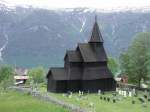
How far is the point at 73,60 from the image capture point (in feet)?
273

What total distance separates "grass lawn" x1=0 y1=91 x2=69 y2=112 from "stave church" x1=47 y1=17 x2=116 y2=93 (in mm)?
6800

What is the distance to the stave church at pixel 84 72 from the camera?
269ft

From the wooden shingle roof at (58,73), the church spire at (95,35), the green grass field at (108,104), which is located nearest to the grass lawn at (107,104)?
the green grass field at (108,104)

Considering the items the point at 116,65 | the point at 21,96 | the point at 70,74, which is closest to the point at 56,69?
the point at 70,74

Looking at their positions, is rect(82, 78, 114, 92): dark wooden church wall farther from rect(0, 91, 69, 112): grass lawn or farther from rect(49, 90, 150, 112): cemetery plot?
rect(0, 91, 69, 112): grass lawn

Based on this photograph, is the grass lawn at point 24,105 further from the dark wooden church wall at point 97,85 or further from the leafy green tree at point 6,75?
the leafy green tree at point 6,75

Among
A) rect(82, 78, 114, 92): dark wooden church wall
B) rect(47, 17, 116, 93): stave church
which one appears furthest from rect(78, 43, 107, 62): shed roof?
rect(82, 78, 114, 92): dark wooden church wall

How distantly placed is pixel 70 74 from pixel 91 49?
22.2ft

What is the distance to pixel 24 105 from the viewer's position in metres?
69.1

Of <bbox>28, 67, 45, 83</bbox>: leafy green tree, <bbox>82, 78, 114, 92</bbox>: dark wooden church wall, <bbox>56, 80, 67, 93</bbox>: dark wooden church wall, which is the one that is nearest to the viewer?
<bbox>56, 80, 67, 93</bbox>: dark wooden church wall

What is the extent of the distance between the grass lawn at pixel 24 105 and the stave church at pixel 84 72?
6800 mm

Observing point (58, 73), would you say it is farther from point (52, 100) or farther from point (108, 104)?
point (108, 104)

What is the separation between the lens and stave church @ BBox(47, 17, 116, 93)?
82.0m

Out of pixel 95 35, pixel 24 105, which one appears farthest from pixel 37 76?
pixel 24 105
